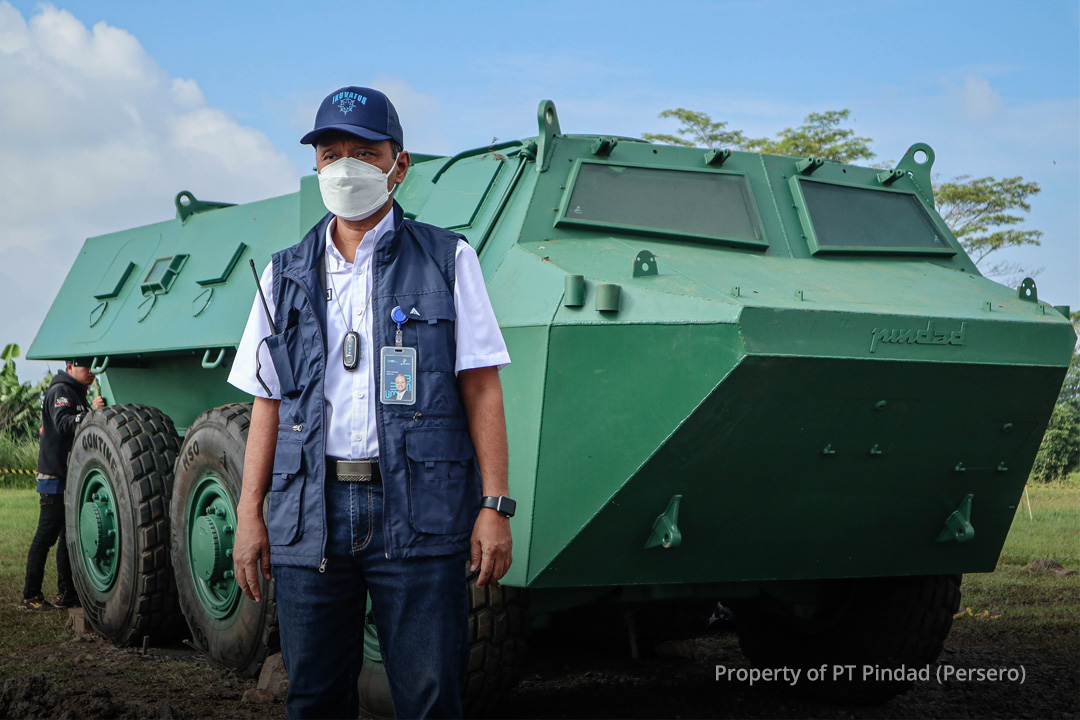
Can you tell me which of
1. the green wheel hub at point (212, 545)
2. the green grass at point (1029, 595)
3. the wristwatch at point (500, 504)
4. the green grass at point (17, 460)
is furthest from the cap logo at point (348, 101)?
the green grass at point (17, 460)

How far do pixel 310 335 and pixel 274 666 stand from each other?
122 inches

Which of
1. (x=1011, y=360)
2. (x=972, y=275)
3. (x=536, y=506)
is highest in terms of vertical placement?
(x=972, y=275)

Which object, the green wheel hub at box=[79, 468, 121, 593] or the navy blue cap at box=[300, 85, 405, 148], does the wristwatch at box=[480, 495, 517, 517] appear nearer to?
the navy blue cap at box=[300, 85, 405, 148]

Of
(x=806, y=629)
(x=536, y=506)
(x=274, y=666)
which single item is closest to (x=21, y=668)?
(x=274, y=666)

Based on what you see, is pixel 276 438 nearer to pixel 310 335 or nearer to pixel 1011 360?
pixel 310 335

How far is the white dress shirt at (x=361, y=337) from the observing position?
2.79 metres

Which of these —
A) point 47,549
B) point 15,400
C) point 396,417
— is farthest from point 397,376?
point 15,400

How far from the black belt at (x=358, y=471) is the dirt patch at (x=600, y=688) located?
103 inches

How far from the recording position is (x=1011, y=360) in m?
4.17

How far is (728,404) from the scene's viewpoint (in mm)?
3895

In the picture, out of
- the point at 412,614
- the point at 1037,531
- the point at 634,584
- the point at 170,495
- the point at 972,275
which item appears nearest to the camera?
the point at 412,614

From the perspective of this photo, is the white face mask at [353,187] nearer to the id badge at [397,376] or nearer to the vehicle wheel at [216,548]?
the id badge at [397,376]

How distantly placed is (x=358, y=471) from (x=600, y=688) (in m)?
3.48

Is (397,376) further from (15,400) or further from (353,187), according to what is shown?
(15,400)
